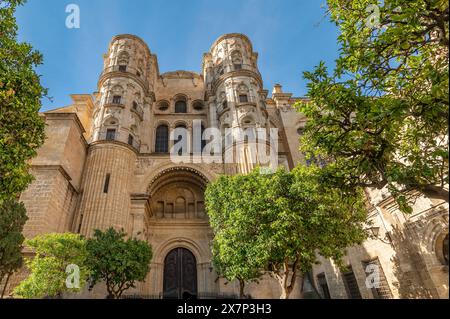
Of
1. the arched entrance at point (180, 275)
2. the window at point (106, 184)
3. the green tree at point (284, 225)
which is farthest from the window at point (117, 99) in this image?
the green tree at point (284, 225)

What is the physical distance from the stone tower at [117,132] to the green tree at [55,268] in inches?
190

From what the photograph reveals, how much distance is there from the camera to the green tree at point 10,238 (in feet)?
35.1

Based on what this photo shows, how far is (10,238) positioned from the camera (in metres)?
11.0

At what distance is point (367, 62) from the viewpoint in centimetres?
639

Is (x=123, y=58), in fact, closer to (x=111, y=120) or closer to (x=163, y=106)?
(x=163, y=106)

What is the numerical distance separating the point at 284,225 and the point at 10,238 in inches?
448

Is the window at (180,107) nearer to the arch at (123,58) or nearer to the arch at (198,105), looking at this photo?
the arch at (198,105)

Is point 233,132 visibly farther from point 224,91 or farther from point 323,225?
point 323,225

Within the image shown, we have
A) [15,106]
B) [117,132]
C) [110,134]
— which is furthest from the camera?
[110,134]

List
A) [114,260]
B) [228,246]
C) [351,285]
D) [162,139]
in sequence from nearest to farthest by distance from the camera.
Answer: [228,246] < [114,260] < [351,285] < [162,139]

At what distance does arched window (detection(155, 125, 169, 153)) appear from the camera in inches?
943

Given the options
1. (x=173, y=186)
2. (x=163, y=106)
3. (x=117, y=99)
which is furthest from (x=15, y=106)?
(x=163, y=106)

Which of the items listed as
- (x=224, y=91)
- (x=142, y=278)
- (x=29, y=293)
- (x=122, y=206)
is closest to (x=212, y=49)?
(x=224, y=91)

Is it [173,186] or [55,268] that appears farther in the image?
[173,186]
